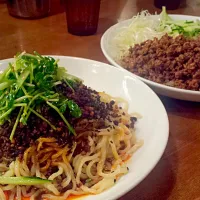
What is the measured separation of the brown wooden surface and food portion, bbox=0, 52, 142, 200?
14 centimetres

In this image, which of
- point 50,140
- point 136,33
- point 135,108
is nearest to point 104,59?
point 136,33

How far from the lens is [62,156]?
112cm

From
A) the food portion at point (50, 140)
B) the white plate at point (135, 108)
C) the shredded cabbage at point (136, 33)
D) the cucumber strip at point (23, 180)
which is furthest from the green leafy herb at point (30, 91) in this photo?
the shredded cabbage at point (136, 33)

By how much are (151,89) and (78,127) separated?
41 centimetres

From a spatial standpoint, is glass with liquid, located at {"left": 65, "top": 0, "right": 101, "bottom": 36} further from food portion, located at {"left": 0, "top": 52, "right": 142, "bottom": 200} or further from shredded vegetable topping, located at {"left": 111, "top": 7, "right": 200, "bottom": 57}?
food portion, located at {"left": 0, "top": 52, "right": 142, "bottom": 200}

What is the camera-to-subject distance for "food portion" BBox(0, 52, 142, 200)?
1.07m

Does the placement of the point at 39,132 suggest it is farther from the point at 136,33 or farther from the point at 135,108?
the point at 136,33

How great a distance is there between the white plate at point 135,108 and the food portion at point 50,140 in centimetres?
6

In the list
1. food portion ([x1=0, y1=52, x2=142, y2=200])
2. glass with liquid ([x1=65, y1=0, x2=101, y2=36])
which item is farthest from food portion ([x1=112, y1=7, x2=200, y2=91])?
food portion ([x1=0, y1=52, x2=142, y2=200])

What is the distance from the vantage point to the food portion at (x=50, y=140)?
1067 mm

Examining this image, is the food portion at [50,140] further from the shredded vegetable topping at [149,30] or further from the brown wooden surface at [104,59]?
the shredded vegetable topping at [149,30]

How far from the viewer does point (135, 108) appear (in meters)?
1.41

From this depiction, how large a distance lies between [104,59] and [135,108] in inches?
25.9

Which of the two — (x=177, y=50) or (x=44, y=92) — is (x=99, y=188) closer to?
(x=44, y=92)
